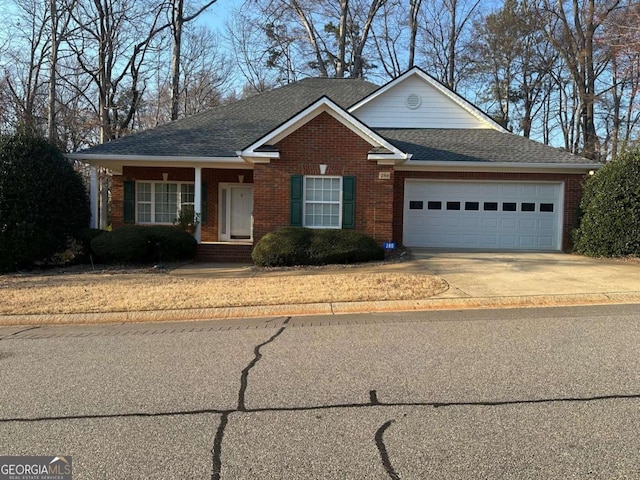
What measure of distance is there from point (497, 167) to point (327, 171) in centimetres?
553

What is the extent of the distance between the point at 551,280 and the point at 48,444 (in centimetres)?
938

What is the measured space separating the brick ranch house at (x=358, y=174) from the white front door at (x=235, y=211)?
4 cm

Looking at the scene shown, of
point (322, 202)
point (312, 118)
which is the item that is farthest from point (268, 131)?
point (322, 202)

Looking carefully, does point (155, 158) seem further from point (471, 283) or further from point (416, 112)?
point (471, 283)

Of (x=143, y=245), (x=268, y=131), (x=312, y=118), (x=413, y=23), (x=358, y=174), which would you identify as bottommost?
(x=143, y=245)

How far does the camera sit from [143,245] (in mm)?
13188

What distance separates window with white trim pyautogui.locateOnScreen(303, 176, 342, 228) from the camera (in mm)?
14195

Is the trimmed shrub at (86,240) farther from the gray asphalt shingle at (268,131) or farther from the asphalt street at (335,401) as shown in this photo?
the asphalt street at (335,401)

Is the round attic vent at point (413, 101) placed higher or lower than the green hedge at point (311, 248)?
higher

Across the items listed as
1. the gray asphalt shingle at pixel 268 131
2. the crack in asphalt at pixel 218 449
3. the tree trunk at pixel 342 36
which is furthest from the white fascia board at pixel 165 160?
the tree trunk at pixel 342 36

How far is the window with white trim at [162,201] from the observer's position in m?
17.0

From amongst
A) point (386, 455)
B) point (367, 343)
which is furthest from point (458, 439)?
point (367, 343)

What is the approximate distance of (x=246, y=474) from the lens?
3.03 m

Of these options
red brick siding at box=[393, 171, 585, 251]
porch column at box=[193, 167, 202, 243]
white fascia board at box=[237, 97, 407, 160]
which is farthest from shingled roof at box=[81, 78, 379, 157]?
red brick siding at box=[393, 171, 585, 251]
